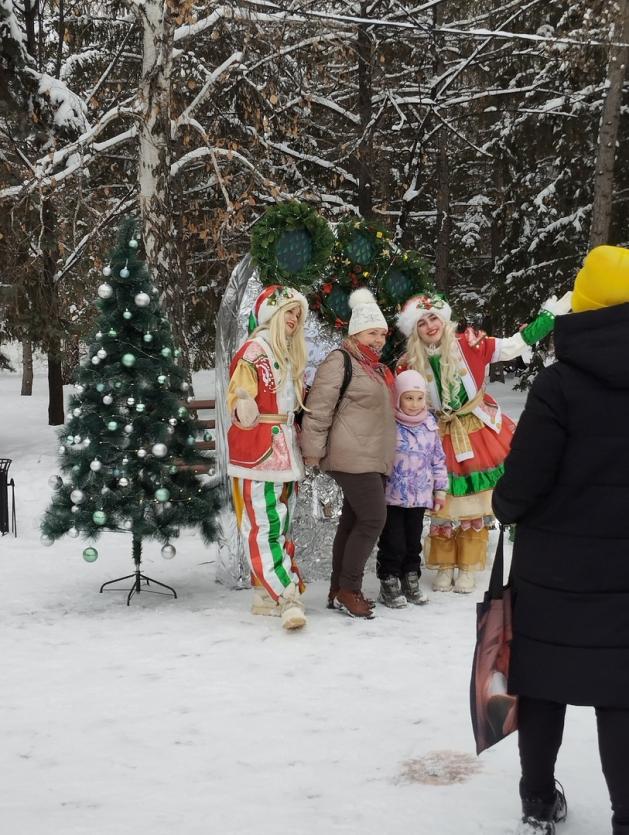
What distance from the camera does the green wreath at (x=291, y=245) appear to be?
654cm

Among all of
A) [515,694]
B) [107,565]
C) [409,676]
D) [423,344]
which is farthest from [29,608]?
[515,694]

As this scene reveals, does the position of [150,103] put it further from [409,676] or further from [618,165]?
[618,165]

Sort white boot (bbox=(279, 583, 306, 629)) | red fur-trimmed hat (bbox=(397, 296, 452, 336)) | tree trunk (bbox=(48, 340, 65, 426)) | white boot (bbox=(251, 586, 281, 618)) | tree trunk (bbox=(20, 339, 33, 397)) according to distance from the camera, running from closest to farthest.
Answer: white boot (bbox=(279, 583, 306, 629)) → white boot (bbox=(251, 586, 281, 618)) → red fur-trimmed hat (bbox=(397, 296, 452, 336)) → tree trunk (bbox=(48, 340, 65, 426)) → tree trunk (bbox=(20, 339, 33, 397))

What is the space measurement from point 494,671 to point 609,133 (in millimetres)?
11645

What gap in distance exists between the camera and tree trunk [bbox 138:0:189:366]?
30.8 ft

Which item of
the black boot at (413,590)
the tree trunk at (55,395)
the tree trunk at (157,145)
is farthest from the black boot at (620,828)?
the tree trunk at (55,395)

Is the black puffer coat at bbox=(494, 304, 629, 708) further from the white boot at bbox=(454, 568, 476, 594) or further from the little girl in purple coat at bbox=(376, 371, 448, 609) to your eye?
the white boot at bbox=(454, 568, 476, 594)

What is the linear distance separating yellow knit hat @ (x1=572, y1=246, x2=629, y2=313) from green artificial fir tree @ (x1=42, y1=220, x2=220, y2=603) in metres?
3.88

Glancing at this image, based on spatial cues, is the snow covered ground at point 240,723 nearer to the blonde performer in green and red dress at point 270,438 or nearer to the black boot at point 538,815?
the black boot at point 538,815

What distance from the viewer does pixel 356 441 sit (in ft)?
19.8

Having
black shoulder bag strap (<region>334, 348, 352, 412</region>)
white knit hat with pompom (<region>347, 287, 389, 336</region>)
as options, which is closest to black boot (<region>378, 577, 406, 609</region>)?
black shoulder bag strap (<region>334, 348, 352, 412</region>)

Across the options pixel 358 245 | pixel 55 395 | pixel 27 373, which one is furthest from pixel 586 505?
pixel 27 373

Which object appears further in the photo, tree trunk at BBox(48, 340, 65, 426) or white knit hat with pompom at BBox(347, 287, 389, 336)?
tree trunk at BBox(48, 340, 65, 426)

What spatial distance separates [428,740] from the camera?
4176 millimetres
